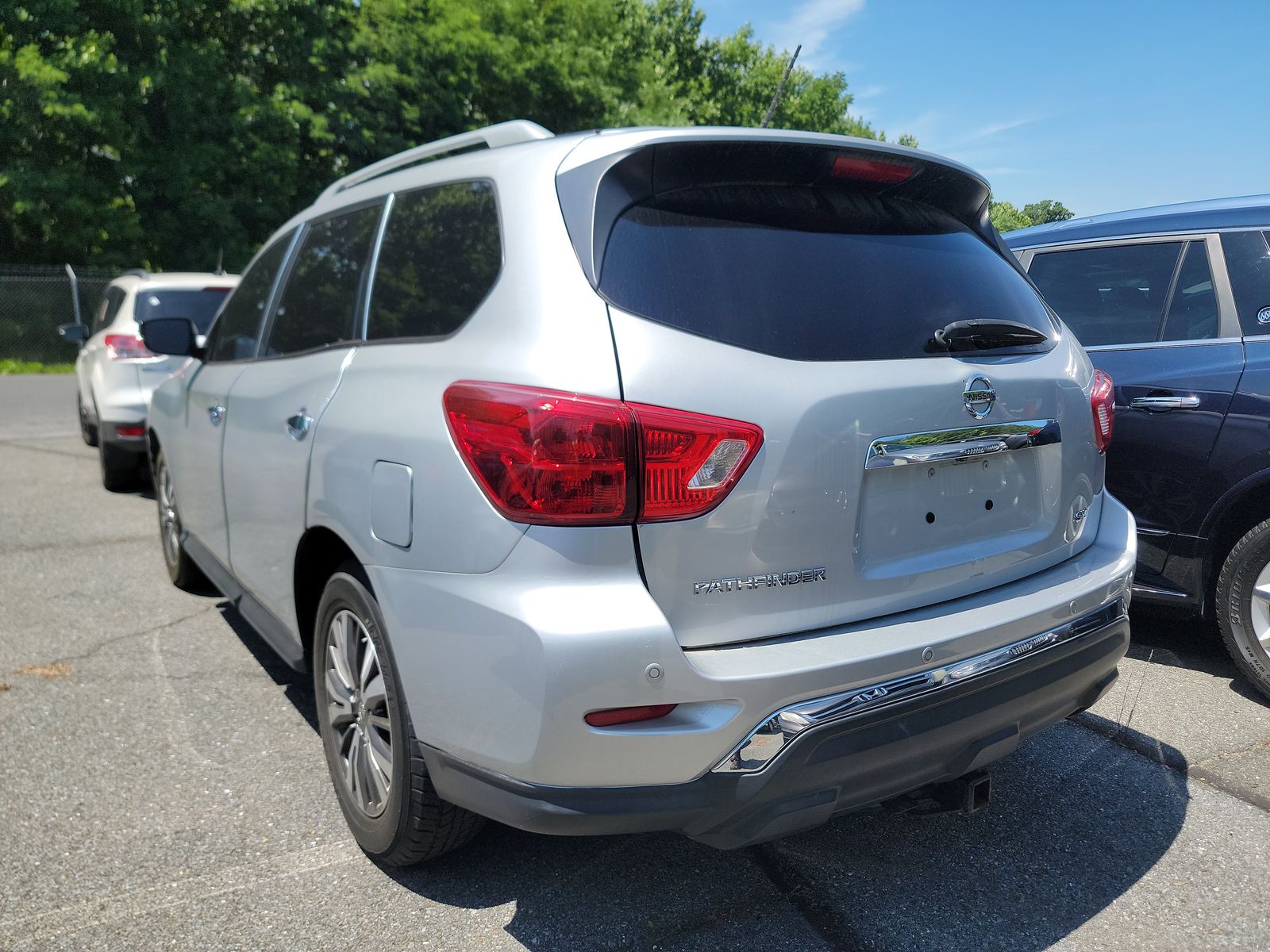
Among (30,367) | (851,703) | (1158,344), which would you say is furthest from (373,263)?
(30,367)

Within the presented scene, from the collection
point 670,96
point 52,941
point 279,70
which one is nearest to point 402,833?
point 52,941

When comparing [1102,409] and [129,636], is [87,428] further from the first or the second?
[1102,409]

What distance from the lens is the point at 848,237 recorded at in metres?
2.33

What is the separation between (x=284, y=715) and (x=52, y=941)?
1.34 metres

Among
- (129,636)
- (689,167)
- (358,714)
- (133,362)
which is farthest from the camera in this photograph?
(133,362)

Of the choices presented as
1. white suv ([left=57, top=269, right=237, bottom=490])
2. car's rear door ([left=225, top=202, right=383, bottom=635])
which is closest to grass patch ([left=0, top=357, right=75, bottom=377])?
white suv ([left=57, top=269, right=237, bottom=490])

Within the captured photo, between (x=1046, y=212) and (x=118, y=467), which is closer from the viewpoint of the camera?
(x=1046, y=212)

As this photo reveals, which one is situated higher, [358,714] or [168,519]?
[358,714]

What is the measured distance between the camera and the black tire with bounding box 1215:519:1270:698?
3.61 meters

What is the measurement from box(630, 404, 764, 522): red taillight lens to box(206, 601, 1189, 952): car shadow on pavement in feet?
3.51

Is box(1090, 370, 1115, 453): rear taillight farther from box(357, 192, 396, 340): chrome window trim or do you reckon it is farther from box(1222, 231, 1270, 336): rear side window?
box(357, 192, 396, 340): chrome window trim

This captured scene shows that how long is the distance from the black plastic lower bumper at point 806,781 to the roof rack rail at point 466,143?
4.56 ft

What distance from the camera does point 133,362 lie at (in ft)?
24.5

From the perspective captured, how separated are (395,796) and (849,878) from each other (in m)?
1.16
